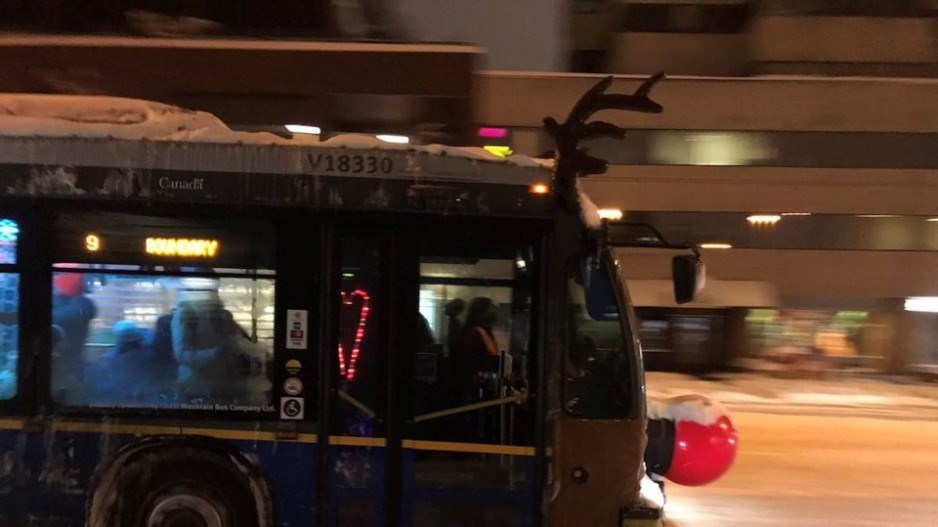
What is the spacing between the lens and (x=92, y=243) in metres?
4.82

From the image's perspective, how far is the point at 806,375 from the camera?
19.2 metres

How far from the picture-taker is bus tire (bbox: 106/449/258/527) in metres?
4.80

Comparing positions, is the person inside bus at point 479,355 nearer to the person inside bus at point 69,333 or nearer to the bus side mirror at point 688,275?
the bus side mirror at point 688,275

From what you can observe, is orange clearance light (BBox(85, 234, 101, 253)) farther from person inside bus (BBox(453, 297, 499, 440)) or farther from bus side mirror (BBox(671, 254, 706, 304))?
bus side mirror (BBox(671, 254, 706, 304))

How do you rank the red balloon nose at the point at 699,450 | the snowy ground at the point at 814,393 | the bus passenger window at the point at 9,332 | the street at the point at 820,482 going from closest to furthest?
the bus passenger window at the point at 9,332 < the red balloon nose at the point at 699,450 < the street at the point at 820,482 < the snowy ground at the point at 814,393

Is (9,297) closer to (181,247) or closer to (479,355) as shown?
(181,247)

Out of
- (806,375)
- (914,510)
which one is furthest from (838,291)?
(914,510)

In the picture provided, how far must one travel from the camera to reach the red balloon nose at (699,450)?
17.5 ft

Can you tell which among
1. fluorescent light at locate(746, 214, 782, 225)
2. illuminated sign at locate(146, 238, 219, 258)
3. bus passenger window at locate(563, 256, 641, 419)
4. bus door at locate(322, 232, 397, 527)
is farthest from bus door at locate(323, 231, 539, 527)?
fluorescent light at locate(746, 214, 782, 225)

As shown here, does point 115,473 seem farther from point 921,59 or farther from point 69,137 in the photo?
point 921,59

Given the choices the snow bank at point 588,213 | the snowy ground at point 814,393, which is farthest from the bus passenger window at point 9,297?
the snowy ground at point 814,393

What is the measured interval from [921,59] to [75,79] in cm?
2046

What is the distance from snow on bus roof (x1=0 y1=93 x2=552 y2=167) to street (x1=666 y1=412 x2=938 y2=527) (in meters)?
3.94

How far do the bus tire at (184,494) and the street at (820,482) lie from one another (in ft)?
12.0
